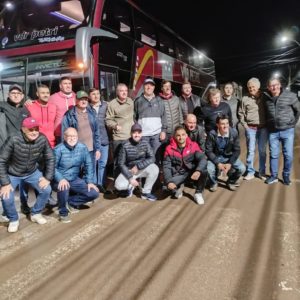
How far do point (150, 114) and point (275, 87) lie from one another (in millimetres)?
2075

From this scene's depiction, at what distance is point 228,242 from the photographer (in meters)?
3.59

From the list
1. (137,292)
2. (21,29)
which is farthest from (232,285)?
(21,29)

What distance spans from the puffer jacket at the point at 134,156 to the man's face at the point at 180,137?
521 millimetres

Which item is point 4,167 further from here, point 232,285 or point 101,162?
point 232,285

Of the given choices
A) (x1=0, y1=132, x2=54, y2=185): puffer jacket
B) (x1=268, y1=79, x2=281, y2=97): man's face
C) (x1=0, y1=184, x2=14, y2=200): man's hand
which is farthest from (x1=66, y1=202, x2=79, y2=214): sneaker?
(x1=268, y1=79, x2=281, y2=97): man's face

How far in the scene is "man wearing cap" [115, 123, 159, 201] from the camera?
5.25 metres

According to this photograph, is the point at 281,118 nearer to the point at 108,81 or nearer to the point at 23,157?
the point at 108,81

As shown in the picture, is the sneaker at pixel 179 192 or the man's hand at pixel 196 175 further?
the sneaker at pixel 179 192

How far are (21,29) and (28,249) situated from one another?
17.1 feet

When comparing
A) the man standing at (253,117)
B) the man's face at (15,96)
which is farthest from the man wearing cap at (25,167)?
the man standing at (253,117)

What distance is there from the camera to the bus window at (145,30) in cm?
827

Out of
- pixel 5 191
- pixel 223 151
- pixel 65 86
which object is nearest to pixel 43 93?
pixel 65 86

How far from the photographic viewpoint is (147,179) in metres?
5.29

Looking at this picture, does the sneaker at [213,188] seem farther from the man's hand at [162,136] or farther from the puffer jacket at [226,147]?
the man's hand at [162,136]
